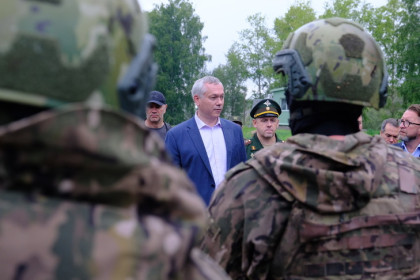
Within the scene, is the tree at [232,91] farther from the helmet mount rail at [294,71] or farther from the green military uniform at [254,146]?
Answer: the helmet mount rail at [294,71]

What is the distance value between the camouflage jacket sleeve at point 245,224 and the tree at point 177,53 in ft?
139

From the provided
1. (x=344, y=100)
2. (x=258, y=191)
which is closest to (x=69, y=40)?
(x=258, y=191)

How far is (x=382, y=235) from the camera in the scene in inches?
84.2

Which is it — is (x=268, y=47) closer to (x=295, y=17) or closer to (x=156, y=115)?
(x=295, y=17)

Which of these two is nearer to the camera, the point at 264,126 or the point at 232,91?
the point at 264,126

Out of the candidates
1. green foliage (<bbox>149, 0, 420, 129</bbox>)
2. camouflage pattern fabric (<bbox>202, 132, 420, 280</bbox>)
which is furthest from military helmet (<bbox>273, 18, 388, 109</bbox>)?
green foliage (<bbox>149, 0, 420, 129</bbox>)

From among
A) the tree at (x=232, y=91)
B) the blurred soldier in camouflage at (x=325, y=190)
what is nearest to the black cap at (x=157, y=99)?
the blurred soldier in camouflage at (x=325, y=190)

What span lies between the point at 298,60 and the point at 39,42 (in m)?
1.52

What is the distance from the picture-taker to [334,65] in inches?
90.7

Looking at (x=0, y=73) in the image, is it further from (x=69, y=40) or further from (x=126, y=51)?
(x=126, y=51)

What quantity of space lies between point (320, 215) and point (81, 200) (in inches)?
51.2

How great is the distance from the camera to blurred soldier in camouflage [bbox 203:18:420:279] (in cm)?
209

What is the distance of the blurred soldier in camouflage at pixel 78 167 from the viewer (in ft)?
3.31

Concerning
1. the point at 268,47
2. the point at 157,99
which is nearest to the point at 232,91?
the point at 268,47
